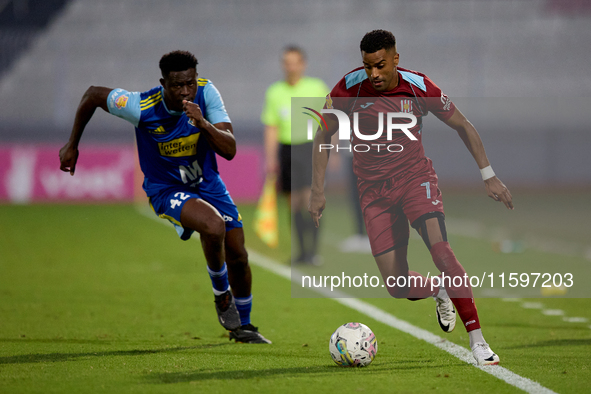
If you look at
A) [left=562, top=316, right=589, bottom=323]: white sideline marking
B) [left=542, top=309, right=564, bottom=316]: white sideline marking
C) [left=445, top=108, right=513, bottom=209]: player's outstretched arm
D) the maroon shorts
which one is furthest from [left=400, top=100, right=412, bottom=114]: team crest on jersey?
[left=542, top=309, right=564, bottom=316]: white sideline marking

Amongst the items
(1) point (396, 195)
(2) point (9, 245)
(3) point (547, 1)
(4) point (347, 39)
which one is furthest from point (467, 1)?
(1) point (396, 195)

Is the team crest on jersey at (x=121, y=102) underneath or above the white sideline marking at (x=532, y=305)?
above

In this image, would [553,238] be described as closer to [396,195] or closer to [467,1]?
[396,195]

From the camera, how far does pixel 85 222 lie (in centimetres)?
1498

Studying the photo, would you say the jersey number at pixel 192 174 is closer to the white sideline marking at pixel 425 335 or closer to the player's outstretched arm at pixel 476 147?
the player's outstretched arm at pixel 476 147

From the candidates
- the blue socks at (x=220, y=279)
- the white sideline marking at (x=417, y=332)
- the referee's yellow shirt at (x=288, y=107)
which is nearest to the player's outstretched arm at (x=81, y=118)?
the blue socks at (x=220, y=279)

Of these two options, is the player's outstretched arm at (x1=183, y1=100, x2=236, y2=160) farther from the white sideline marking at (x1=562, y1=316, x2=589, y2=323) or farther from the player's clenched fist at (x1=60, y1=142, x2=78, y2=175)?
the white sideline marking at (x1=562, y1=316, x2=589, y2=323)

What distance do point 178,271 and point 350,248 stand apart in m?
2.80

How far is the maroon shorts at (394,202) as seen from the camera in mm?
4805

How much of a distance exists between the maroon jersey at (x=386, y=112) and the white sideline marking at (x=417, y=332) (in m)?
1.19

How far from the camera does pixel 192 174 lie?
5.33 m

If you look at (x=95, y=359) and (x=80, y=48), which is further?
(x=80, y=48)

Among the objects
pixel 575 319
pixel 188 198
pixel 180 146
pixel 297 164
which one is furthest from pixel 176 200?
pixel 297 164

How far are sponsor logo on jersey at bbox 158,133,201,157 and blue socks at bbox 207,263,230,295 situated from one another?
801 millimetres
